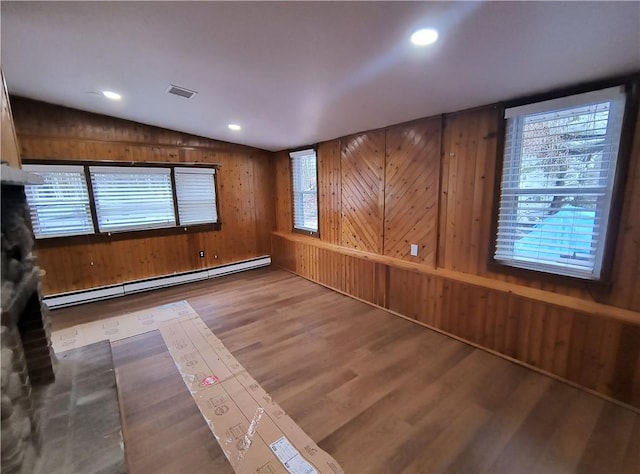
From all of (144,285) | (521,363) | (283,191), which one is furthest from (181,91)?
(521,363)

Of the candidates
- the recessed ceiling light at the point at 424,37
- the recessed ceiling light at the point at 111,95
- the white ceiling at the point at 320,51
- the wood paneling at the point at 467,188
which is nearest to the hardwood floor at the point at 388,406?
the wood paneling at the point at 467,188

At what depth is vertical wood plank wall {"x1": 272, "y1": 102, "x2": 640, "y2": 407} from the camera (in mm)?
2008

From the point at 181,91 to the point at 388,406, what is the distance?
3360mm

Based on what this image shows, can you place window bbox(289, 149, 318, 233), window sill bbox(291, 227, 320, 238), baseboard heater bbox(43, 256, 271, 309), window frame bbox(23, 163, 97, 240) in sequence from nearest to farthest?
window frame bbox(23, 163, 97, 240) < baseboard heater bbox(43, 256, 271, 309) < window bbox(289, 149, 318, 233) < window sill bbox(291, 227, 320, 238)

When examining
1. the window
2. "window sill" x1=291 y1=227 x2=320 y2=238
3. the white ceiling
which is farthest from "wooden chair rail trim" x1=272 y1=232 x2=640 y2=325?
the white ceiling

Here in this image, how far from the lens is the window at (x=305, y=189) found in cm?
474

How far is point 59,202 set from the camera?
147 inches

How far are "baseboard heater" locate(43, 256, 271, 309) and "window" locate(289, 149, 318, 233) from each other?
1.22 m

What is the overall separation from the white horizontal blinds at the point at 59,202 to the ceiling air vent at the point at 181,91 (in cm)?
201

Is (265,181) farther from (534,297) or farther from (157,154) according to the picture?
(534,297)

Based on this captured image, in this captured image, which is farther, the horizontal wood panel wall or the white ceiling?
the horizontal wood panel wall

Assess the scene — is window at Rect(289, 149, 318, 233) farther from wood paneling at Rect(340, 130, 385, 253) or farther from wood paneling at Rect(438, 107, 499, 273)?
wood paneling at Rect(438, 107, 499, 273)

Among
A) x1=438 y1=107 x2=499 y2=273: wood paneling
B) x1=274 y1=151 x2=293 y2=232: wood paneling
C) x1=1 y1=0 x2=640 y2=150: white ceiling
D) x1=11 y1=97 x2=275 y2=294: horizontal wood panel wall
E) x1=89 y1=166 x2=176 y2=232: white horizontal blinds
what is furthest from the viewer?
x1=274 y1=151 x2=293 y2=232: wood paneling

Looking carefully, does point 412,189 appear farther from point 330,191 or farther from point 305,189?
point 305,189
